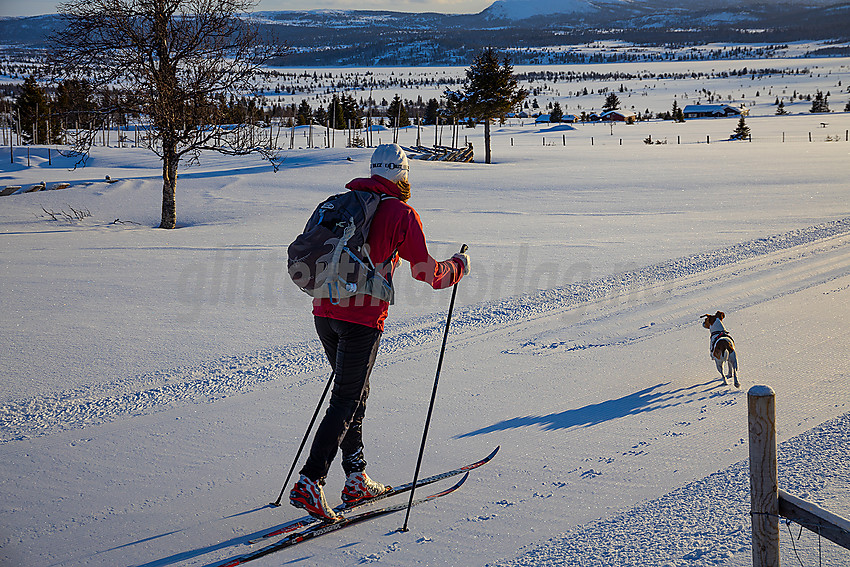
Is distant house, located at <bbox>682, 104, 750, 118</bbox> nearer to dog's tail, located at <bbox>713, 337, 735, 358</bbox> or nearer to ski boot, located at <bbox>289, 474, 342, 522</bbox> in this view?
dog's tail, located at <bbox>713, 337, 735, 358</bbox>

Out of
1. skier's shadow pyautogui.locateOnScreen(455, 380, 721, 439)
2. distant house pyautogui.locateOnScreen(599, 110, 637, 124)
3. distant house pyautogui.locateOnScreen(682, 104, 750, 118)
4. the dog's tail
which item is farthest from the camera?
distant house pyautogui.locateOnScreen(682, 104, 750, 118)

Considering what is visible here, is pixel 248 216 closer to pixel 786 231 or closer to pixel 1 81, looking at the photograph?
pixel 786 231

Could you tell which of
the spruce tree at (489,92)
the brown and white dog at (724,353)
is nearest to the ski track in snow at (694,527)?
the brown and white dog at (724,353)

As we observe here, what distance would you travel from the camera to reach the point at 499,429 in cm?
439

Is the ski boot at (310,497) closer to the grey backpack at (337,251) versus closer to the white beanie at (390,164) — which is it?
the grey backpack at (337,251)

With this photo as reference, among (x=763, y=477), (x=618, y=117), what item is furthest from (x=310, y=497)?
(x=618, y=117)

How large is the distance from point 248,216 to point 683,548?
40.3ft

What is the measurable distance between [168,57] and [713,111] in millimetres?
63410

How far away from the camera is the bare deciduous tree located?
39.7ft

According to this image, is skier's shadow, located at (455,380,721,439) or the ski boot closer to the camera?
the ski boot

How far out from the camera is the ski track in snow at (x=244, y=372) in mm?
4516

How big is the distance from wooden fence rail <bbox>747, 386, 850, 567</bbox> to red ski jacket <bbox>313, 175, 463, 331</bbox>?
149 cm

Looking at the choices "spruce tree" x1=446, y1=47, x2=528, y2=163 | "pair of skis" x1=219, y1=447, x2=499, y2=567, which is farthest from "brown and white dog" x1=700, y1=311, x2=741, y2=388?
"spruce tree" x1=446, y1=47, x2=528, y2=163

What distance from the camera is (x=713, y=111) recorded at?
65250mm
